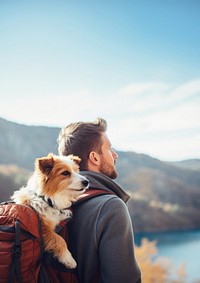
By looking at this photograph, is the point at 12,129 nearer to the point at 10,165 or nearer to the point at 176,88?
the point at 10,165

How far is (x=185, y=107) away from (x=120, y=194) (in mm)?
29660

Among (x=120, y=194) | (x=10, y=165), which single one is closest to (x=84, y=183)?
(x=120, y=194)

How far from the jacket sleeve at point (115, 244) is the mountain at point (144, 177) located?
54.8ft

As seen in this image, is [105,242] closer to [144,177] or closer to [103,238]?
[103,238]

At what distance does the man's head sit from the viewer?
5.52 ft

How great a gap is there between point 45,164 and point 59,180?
11 cm

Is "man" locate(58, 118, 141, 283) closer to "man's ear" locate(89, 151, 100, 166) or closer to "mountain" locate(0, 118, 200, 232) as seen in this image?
"man's ear" locate(89, 151, 100, 166)

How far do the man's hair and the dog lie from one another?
61 mm

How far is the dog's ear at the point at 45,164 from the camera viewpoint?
5.07 feet

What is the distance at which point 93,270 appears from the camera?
1347 mm

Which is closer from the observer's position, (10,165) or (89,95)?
(10,165)

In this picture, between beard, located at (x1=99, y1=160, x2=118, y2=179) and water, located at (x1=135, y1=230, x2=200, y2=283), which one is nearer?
beard, located at (x1=99, y1=160, x2=118, y2=179)

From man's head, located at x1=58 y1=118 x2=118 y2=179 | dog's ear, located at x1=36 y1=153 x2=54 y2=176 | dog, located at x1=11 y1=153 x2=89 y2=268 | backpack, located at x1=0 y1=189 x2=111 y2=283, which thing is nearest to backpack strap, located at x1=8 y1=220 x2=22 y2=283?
backpack, located at x1=0 y1=189 x2=111 y2=283

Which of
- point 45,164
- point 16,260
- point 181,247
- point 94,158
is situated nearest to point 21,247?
point 16,260
